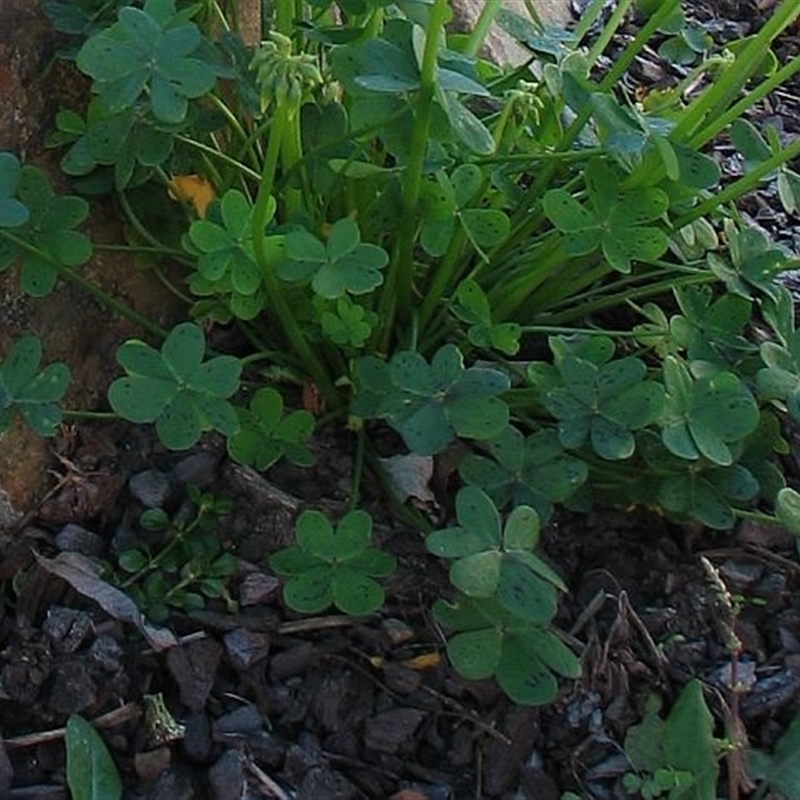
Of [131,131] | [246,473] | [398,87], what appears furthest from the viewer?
[246,473]

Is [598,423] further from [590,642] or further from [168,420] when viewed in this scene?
[168,420]

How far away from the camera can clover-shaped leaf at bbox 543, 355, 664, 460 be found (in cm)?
136

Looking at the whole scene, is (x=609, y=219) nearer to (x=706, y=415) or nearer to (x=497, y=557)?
(x=706, y=415)

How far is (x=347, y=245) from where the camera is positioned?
1.36 meters

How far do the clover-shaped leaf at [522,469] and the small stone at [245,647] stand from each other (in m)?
0.26

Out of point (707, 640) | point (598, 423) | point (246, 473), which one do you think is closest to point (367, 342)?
point (246, 473)

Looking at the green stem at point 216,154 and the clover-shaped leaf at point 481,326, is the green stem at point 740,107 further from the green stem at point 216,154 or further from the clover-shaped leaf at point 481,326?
the green stem at point 216,154

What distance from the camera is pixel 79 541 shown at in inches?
58.7

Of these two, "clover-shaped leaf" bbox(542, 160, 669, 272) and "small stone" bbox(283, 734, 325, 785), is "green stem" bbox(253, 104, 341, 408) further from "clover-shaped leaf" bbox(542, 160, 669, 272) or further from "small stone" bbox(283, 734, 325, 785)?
"small stone" bbox(283, 734, 325, 785)

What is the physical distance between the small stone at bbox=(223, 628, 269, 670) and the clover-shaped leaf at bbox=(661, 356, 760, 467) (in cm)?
44

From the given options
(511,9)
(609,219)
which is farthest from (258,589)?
(511,9)

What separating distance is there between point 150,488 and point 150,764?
303mm

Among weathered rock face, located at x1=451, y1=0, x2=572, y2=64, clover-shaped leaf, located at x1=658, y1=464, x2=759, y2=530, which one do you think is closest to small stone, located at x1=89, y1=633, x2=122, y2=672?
clover-shaped leaf, located at x1=658, y1=464, x2=759, y2=530

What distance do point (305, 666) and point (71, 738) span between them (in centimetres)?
23
